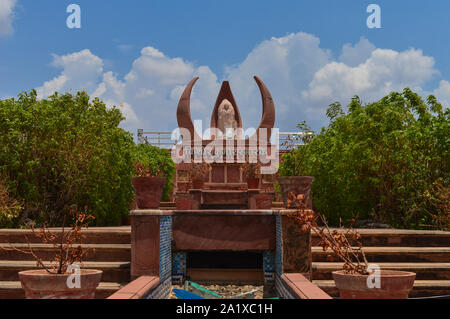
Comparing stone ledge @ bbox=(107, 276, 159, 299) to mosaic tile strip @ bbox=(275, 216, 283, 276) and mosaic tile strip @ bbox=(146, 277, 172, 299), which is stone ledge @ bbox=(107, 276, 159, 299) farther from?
mosaic tile strip @ bbox=(275, 216, 283, 276)

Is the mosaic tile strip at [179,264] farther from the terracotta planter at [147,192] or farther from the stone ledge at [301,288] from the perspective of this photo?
the stone ledge at [301,288]

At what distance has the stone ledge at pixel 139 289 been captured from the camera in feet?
12.8

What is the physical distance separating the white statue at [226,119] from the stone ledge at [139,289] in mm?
14100

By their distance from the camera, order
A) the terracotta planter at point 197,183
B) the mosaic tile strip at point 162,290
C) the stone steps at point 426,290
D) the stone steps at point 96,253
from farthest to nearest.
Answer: the terracotta planter at point 197,183
the stone steps at point 96,253
the stone steps at point 426,290
the mosaic tile strip at point 162,290

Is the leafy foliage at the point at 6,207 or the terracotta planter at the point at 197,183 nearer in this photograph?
the leafy foliage at the point at 6,207

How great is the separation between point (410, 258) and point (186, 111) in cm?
1346

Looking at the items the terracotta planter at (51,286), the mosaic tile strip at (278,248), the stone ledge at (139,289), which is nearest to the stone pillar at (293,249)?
the mosaic tile strip at (278,248)

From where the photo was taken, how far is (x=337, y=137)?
416 inches

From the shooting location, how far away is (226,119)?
19172 millimetres

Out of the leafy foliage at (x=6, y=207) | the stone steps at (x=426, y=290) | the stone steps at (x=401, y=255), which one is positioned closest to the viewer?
the stone steps at (x=426, y=290)

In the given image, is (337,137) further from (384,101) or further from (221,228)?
(221,228)

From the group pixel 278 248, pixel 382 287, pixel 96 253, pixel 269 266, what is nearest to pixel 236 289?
pixel 269 266

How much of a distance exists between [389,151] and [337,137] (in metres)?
1.97

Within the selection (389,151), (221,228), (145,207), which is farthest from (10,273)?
(389,151)
